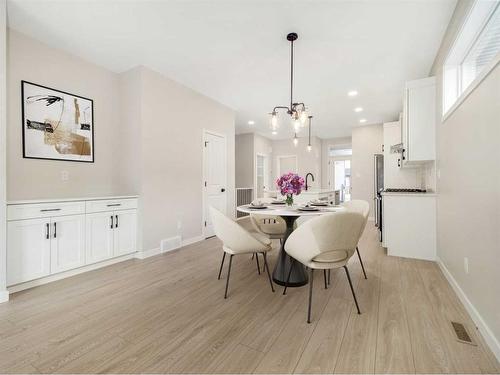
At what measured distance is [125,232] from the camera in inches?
127

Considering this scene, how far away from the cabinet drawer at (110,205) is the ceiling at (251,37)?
191cm

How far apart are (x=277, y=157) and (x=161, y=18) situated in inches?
261

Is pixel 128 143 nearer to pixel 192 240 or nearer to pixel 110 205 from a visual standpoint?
pixel 110 205

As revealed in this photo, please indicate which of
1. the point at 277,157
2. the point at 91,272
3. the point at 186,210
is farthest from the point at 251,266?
the point at 277,157

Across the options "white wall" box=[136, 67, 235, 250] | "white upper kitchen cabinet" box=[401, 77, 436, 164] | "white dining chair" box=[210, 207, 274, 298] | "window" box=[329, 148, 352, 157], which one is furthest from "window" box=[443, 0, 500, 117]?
"window" box=[329, 148, 352, 157]

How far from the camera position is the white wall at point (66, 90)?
2568 mm

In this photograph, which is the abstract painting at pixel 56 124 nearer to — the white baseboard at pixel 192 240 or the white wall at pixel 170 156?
the white wall at pixel 170 156

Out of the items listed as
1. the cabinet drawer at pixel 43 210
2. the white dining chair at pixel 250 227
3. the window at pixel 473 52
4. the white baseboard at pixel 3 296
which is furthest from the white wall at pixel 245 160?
the white baseboard at pixel 3 296

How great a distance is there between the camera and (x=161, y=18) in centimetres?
240

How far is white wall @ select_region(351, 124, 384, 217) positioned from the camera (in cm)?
647

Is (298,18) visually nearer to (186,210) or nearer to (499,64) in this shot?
(499,64)

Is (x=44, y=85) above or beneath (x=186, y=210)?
above

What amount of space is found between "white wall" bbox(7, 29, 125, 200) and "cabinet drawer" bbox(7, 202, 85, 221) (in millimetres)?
454

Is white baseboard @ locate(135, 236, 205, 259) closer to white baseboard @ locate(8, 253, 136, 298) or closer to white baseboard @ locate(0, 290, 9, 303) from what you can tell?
white baseboard @ locate(8, 253, 136, 298)
